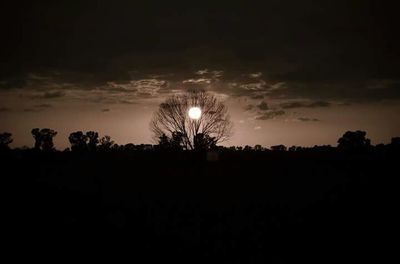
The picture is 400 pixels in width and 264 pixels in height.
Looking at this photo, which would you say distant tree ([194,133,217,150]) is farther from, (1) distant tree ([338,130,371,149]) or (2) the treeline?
(1) distant tree ([338,130,371,149])

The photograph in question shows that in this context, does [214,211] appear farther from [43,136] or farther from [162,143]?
[43,136]

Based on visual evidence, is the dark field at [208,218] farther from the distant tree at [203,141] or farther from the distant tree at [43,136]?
the distant tree at [43,136]

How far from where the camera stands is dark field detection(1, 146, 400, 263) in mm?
10945

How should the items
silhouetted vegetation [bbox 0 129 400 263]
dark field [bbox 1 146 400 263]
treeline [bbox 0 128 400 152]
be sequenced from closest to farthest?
dark field [bbox 1 146 400 263], silhouetted vegetation [bbox 0 129 400 263], treeline [bbox 0 128 400 152]

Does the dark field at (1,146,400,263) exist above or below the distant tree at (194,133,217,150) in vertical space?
below

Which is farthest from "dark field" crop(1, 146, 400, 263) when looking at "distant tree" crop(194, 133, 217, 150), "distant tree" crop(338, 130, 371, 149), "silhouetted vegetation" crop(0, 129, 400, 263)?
"distant tree" crop(338, 130, 371, 149)

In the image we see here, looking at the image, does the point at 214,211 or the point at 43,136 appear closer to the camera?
the point at 214,211

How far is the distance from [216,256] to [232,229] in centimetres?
278

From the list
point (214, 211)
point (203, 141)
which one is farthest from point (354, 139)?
point (214, 211)

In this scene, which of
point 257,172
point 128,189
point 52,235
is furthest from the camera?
point 257,172

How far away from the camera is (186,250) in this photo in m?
11.3

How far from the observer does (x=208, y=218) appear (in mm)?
15344

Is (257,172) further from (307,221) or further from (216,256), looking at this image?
(216,256)

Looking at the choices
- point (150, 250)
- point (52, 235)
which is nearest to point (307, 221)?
point (150, 250)
